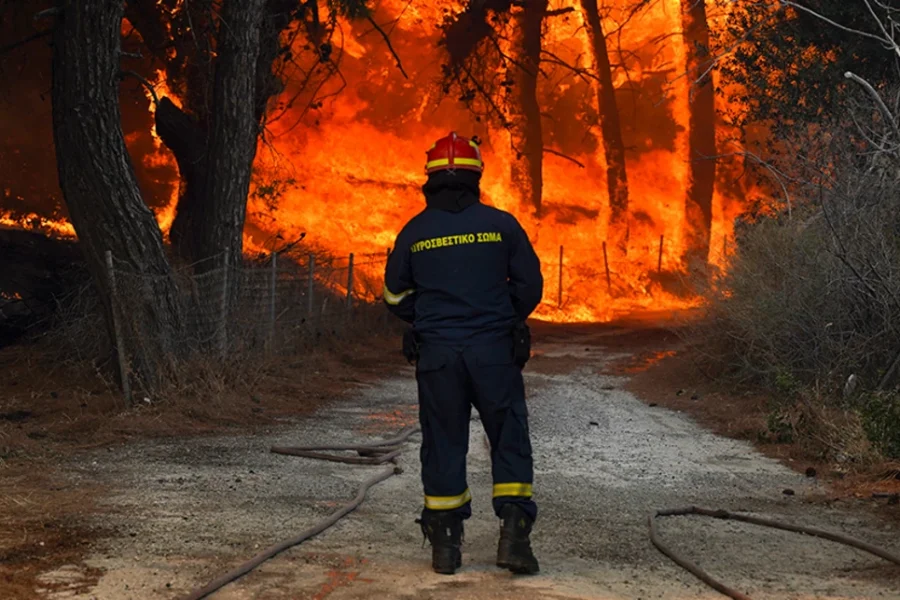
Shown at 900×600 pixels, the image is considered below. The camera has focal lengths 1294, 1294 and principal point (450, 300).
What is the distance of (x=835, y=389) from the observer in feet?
41.0

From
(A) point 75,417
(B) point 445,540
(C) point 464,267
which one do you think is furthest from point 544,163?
(B) point 445,540

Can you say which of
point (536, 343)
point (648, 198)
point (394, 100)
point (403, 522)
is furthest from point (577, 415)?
point (648, 198)

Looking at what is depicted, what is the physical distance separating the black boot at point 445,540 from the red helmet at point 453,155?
1.68 meters

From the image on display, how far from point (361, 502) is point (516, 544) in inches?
80.7

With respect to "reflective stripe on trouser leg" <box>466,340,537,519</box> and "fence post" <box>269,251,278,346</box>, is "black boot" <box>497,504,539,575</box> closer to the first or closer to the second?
"reflective stripe on trouser leg" <box>466,340,537,519</box>

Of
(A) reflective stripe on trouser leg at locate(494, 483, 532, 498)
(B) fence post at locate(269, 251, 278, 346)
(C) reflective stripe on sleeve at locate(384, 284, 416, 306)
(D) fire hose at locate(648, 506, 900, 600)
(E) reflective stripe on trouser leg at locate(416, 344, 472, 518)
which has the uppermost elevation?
(B) fence post at locate(269, 251, 278, 346)

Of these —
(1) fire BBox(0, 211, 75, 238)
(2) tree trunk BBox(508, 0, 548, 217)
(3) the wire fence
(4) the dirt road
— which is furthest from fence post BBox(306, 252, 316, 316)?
(2) tree trunk BBox(508, 0, 548, 217)

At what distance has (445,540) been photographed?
6.07m

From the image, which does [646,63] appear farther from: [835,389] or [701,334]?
[835,389]

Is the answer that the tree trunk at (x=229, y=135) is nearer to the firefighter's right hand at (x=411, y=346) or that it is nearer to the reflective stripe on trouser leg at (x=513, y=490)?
the firefighter's right hand at (x=411, y=346)

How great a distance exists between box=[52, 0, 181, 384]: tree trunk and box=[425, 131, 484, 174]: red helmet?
6.68 metres

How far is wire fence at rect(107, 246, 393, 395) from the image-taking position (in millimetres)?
12258

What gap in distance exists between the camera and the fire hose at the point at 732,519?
5879 millimetres

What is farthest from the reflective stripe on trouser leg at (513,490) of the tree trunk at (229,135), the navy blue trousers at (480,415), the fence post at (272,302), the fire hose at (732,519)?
the fence post at (272,302)
